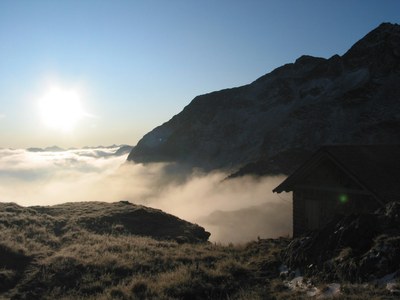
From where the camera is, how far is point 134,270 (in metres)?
17.3

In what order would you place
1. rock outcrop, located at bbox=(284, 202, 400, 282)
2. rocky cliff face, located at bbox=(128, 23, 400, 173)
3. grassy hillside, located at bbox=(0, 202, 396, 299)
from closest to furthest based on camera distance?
1. rock outcrop, located at bbox=(284, 202, 400, 282)
2. grassy hillside, located at bbox=(0, 202, 396, 299)
3. rocky cliff face, located at bbox=(128, 23, 400, 173)

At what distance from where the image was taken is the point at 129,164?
192000mm

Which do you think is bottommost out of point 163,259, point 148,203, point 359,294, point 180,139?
point 359,294

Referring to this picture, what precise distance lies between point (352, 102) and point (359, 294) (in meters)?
107

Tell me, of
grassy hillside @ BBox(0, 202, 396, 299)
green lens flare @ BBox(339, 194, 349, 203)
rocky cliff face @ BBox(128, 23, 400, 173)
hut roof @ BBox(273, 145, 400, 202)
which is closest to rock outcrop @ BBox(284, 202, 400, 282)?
grassy hillside @ BBox(0, 202, 396, 299)

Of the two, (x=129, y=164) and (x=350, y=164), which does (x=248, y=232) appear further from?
(x=129, y=164)

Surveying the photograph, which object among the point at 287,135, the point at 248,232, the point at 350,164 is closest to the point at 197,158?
the point at 287,135

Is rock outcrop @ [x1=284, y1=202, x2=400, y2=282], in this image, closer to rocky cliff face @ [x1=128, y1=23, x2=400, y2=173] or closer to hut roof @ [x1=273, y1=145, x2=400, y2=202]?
hut roof @ [x1=273, y1=145, x2=400, y2=202]

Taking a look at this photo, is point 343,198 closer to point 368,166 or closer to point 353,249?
point 368,166

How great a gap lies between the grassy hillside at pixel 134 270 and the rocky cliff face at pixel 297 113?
6491 centimetres

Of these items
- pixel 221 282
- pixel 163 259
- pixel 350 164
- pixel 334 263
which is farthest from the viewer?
pixel 350 164

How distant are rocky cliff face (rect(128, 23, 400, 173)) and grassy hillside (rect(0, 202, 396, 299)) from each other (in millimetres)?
64912

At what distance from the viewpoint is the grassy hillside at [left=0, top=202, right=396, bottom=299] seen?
13.6 meters

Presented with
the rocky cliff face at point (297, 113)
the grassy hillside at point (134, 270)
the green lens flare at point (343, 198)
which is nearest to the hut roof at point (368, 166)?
the green lens flare at point (343, 198)
